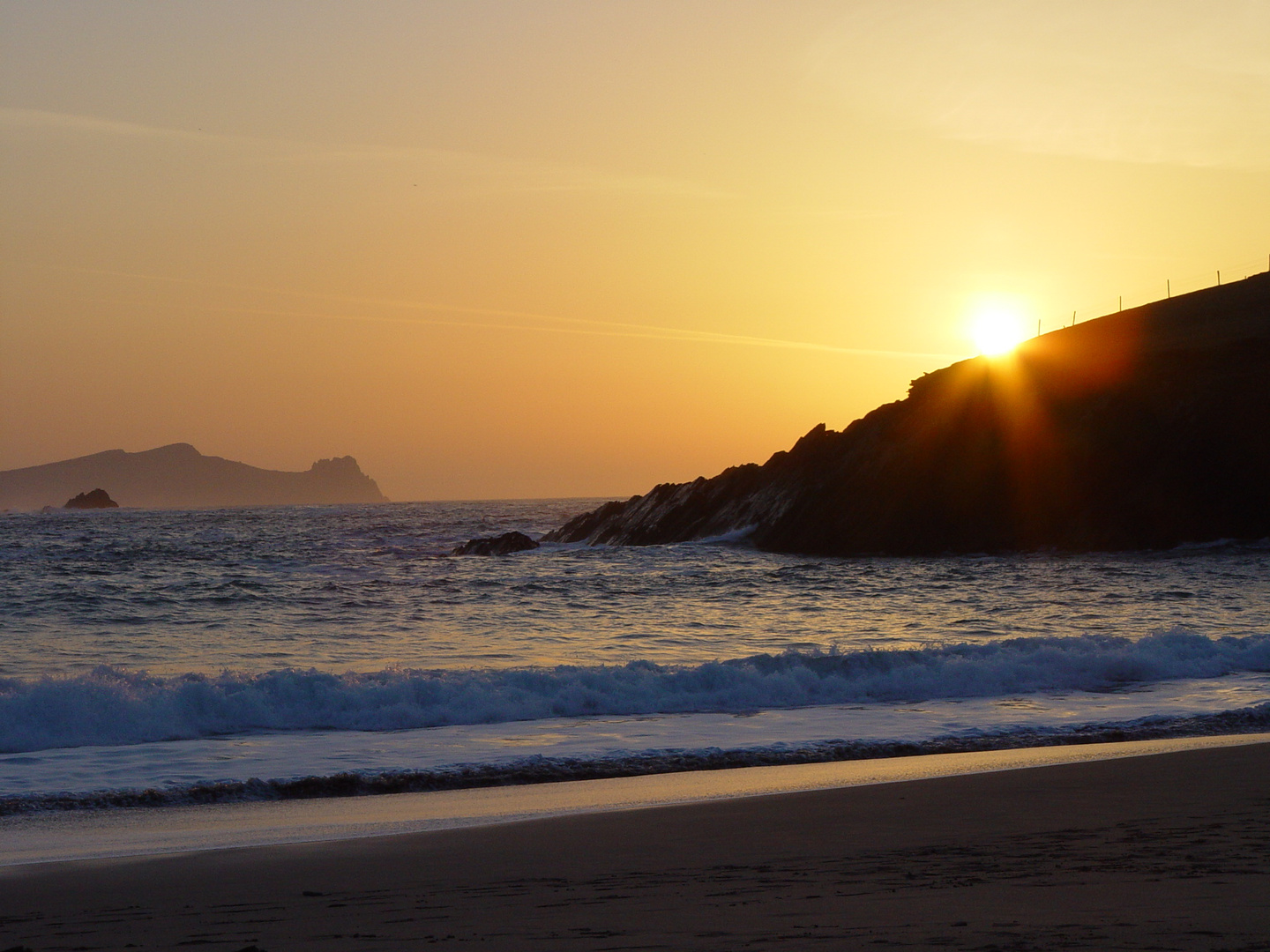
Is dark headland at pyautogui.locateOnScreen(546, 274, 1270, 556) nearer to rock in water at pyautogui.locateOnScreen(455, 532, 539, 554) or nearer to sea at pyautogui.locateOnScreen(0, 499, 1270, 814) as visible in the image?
rock in water at pyautogui.locateOnScreen(455, 532, 539, 554)

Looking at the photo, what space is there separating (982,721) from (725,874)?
22.7ft

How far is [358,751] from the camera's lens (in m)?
9.69

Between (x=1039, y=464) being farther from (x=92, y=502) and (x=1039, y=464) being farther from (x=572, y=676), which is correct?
(x=92, y=502)

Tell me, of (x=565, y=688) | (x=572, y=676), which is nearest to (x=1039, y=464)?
(x=572, y=676)

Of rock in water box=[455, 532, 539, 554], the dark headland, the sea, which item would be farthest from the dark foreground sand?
rock in water box=[455, 532, 539, 554]

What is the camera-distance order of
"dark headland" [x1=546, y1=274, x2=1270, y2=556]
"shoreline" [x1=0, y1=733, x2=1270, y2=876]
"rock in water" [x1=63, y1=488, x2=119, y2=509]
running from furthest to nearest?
"rock in water" [x1=63, y1=488, x2=119, y2=509]
"dark headland" [x1=546, y1=274, x2=1270, y2=556]
"shoreline" [x1=0, y1=733, x2=1270, y2=876]

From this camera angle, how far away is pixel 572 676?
41.4 ft

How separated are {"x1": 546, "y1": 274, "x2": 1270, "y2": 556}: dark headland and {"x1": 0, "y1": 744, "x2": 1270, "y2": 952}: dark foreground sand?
29149mm

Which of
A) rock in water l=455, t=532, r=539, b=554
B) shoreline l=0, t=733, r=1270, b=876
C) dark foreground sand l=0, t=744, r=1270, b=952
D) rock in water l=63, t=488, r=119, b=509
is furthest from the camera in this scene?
rock in water l=63, t=488, r=119, b=509

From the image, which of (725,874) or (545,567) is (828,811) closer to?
(725,874)

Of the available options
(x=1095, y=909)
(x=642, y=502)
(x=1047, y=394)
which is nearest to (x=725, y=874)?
(x=1095, y=909)

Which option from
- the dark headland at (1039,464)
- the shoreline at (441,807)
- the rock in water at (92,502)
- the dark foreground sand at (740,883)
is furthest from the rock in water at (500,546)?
the rock in water at (92,502)

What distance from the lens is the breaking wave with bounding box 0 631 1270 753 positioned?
10586 millimetres

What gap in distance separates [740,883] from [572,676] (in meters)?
7.73
